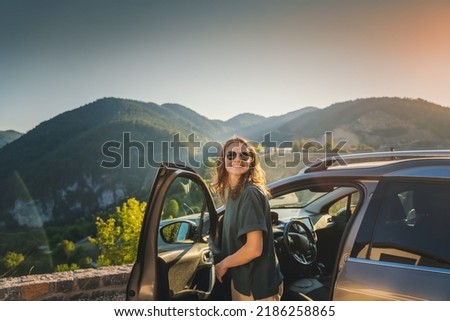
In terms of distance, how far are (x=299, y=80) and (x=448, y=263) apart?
23457 mm

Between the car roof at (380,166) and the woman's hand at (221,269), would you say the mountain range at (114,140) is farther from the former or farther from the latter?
the woman's hand at (221,269)

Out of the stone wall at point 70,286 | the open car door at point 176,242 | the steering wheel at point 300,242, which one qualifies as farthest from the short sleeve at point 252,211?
the stone wall at point 70,286

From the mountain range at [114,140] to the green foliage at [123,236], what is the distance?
2760 cm

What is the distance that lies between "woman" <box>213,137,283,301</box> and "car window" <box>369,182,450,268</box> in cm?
52

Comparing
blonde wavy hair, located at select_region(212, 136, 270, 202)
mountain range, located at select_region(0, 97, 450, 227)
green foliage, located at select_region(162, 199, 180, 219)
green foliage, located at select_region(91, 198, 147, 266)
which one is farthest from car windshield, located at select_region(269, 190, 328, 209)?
mountain range, located at select_region(0, 97, 450, 227)

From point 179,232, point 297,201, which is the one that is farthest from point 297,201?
point 179,232

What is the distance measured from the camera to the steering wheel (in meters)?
3.29

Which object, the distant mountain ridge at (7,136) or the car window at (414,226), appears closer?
the car window at (414,226)

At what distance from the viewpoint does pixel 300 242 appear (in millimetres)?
3420

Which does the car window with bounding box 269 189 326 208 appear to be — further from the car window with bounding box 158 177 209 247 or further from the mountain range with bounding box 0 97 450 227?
the mountain range with bounding box 0 97 450 227

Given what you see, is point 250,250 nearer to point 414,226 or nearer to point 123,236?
point 414,226

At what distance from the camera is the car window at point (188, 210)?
2449 millimetres

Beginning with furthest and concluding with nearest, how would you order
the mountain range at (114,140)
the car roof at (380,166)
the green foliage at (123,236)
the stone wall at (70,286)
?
the mountain range at (114,140) → the green foliage at (123,236) → the stone wall at (70,286) → the car roof at (380,166)

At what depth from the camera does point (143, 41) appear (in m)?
24.6
